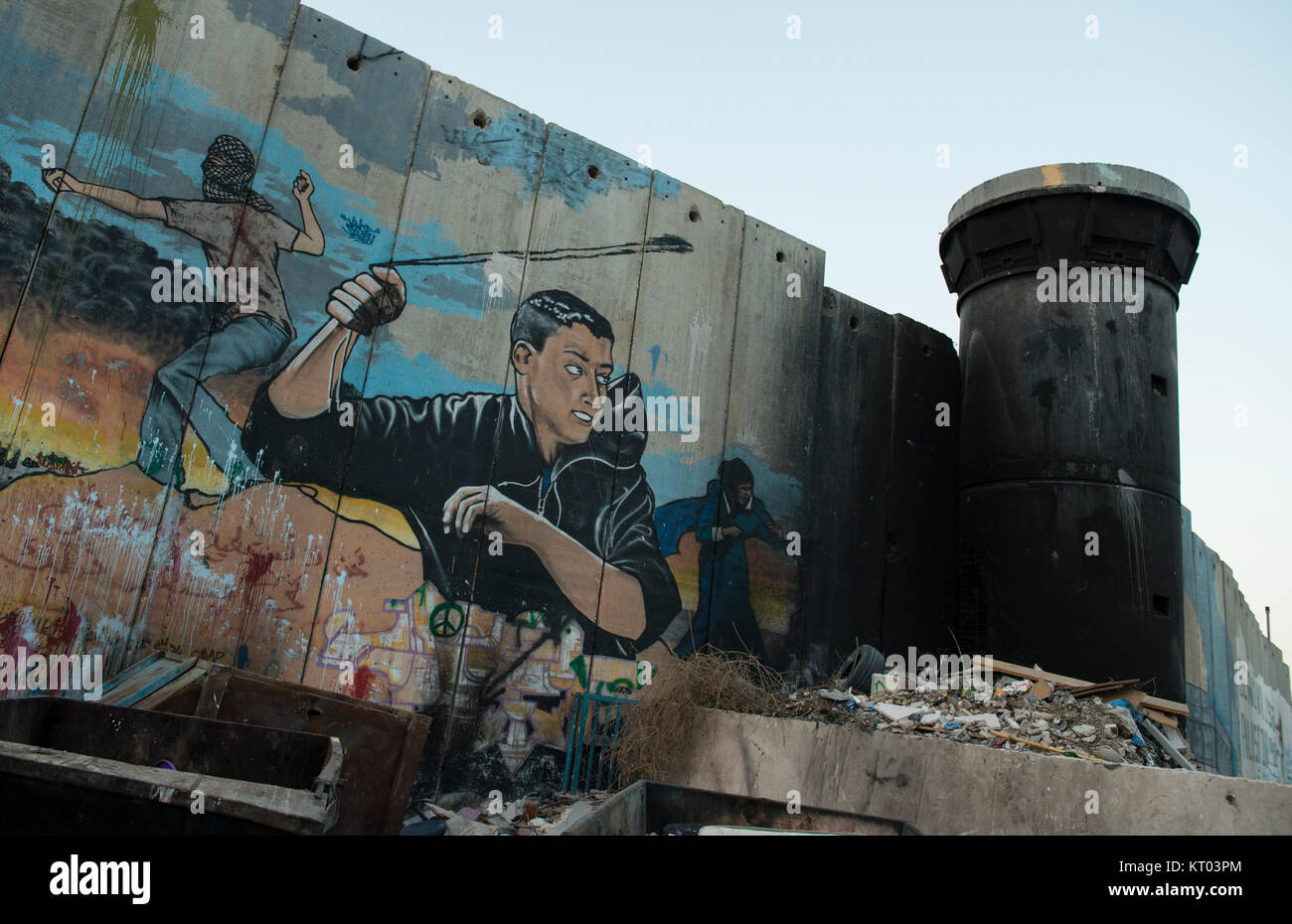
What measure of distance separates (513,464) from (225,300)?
2.78 meters

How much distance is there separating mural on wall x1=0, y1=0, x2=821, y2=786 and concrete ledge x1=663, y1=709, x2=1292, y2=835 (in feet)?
4.81

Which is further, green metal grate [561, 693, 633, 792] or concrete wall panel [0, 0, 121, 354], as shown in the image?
green metal grate [561, 693, 633, 792]

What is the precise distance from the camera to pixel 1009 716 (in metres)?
7.03

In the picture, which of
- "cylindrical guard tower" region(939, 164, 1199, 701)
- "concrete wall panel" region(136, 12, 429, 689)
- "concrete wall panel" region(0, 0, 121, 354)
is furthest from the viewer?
"cylindrical guard tower" region(939, 164, 1199, 701)

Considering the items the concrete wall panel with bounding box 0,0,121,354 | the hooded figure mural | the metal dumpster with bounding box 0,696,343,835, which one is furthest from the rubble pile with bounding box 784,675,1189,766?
the concrete wall panel with bounding box 0,0,121,354

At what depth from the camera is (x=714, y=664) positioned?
26.5ft

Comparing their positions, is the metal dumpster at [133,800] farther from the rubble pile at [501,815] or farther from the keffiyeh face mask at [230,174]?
the keffiyeh face mask at [230,174]

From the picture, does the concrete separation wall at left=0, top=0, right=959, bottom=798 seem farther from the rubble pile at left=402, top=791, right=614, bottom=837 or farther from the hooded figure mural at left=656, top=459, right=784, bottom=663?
the rubble pile at left=402, top=791, right=614, bottom=837

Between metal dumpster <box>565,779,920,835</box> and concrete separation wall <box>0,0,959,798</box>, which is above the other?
concrete separation wall <box>0,0,959,798</box>

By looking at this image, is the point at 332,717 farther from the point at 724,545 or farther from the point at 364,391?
the point at 724,545

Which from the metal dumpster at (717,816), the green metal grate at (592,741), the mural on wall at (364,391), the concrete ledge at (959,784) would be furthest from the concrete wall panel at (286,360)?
the concrete ledge at (959,784)

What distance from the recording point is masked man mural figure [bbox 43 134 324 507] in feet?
20.2

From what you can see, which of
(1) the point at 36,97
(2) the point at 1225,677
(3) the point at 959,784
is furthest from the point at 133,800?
(2) the point at 1225,677
